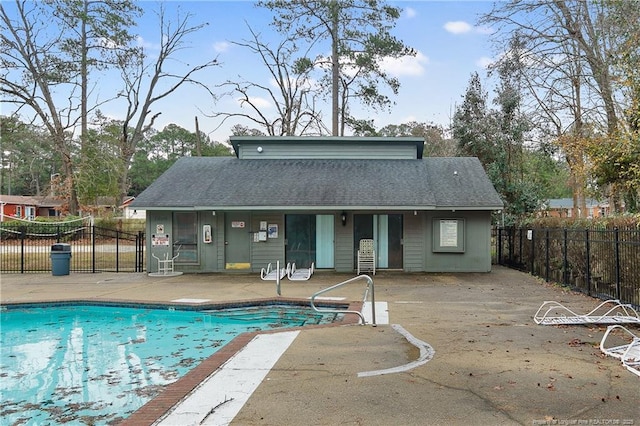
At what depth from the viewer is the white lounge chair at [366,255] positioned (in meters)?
14.7

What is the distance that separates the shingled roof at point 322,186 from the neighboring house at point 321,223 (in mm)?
33

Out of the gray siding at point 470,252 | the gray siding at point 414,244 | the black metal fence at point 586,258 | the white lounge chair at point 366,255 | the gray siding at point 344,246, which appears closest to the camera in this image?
the black metal fence at point 586,258

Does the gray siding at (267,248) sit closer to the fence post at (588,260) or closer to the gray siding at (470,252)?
the gray siding at (470,252)

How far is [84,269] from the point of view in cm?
1681

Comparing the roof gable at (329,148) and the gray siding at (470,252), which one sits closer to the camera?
the gray siding at (470,252)

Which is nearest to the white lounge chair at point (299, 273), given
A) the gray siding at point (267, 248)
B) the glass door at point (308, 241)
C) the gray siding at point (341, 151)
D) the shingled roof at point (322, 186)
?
the glass door at point (308, 241)

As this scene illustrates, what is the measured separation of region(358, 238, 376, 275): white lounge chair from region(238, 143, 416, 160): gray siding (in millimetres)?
4152

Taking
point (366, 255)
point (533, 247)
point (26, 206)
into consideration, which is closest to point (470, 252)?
point (533, 247)

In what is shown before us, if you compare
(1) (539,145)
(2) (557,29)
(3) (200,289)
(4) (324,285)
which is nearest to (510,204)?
(1) (539,145)

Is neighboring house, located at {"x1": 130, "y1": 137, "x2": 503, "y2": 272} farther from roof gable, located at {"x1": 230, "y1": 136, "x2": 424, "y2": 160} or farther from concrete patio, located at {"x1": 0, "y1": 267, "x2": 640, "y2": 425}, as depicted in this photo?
concrete patio, located at {"x1": 0, "y1": 267, "x2": 640, "y2": 425}

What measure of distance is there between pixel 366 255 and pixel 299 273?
2159 mm

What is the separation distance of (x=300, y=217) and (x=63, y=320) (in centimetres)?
749

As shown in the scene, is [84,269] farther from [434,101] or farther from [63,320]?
[434,101]

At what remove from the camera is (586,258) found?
35.2ft
